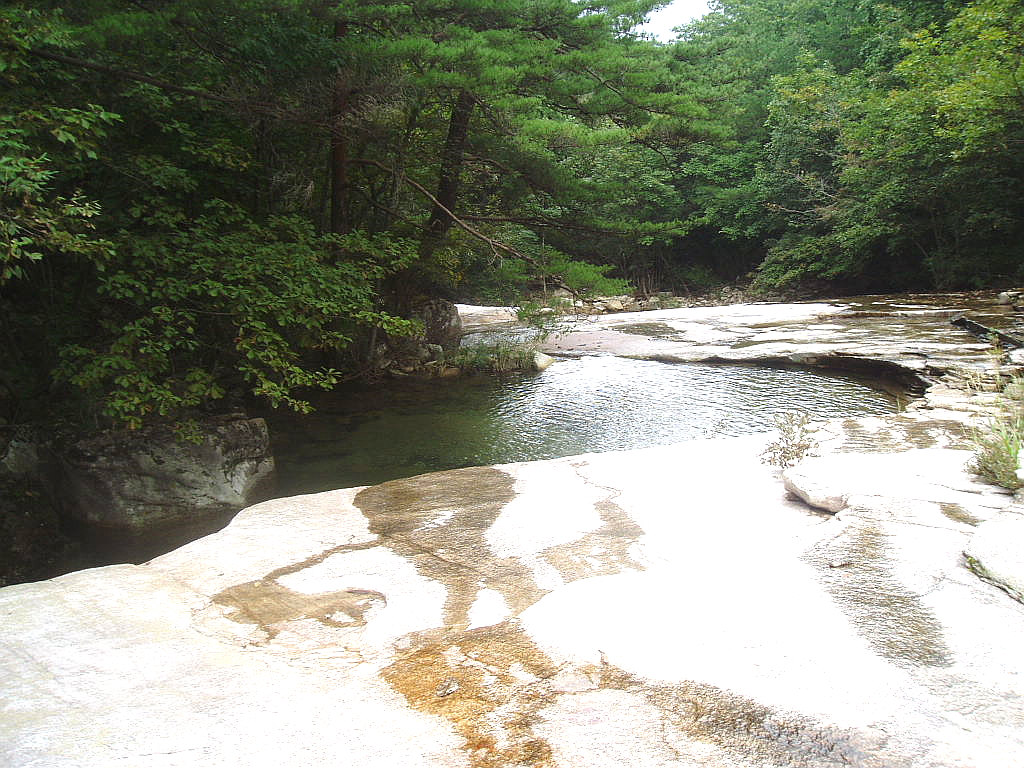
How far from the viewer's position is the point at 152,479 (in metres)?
5.43

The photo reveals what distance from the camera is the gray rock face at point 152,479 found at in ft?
17.4

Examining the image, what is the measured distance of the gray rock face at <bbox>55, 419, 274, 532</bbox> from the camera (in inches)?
208

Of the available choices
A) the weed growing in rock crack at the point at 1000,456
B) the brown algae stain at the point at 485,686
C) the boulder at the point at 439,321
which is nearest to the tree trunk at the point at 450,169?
the boulder at the point at 439,321

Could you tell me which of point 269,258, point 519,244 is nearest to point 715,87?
point 519,244

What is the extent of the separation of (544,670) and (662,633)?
44 centimetres

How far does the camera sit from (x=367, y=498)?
171 inches

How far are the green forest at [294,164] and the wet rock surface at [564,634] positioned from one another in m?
1.80

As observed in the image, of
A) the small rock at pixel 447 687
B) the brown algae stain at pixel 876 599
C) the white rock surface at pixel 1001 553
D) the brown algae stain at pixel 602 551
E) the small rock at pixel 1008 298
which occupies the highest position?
the small rock at pixel 1008 298

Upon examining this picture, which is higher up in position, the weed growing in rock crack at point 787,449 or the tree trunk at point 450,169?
the tree trunk at point 450,169

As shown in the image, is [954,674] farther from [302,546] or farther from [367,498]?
[367,498]

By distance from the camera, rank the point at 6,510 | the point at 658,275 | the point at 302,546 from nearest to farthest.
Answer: the point at 302,546 → the point at 6,510 → the point at 658,275

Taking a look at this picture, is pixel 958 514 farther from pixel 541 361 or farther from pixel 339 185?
pixel 541 361

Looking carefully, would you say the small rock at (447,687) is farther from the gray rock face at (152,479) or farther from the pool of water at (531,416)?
the pool of water at (531,416)

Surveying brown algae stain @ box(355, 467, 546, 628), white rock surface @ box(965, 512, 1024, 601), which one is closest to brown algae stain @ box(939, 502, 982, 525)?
white rock surface @ box(965, 512, 1024, 601)
